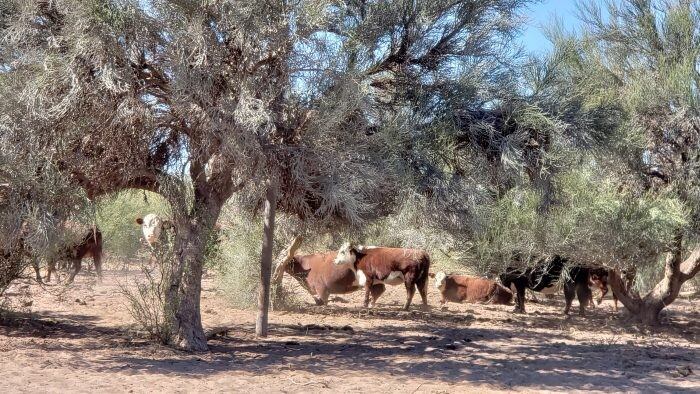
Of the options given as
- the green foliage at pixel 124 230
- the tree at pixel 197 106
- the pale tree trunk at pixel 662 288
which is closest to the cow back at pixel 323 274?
the pale tree trunk at pixel 662 288

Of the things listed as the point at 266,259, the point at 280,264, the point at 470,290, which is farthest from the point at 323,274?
the point at 266,259

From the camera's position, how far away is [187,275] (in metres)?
8.88

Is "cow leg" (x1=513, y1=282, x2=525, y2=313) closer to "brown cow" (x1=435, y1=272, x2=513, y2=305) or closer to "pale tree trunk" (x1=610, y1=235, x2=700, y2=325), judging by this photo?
"brown cow" (x1=435, y1=272, x2=513, y2=305)

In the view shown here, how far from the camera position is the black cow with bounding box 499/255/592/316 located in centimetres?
1457

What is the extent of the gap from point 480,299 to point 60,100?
11.2m

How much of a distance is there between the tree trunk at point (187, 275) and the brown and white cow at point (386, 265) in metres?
5.66

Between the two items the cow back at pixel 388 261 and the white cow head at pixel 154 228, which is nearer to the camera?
the white cow head at pixel 154 228

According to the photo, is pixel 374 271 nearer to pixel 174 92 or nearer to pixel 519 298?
pixel 519 298

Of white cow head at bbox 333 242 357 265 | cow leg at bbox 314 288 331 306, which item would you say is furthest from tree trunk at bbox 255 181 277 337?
cow leg at bbox 314 288 331 306

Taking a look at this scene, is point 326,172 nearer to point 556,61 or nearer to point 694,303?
point 556,61

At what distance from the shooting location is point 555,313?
15.7 metres

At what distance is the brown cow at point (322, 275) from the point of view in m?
14.4

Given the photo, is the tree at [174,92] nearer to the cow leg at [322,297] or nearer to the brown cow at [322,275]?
the brown cow at [322,275]

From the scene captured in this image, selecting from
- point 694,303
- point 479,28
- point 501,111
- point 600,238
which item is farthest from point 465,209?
point 694,303
